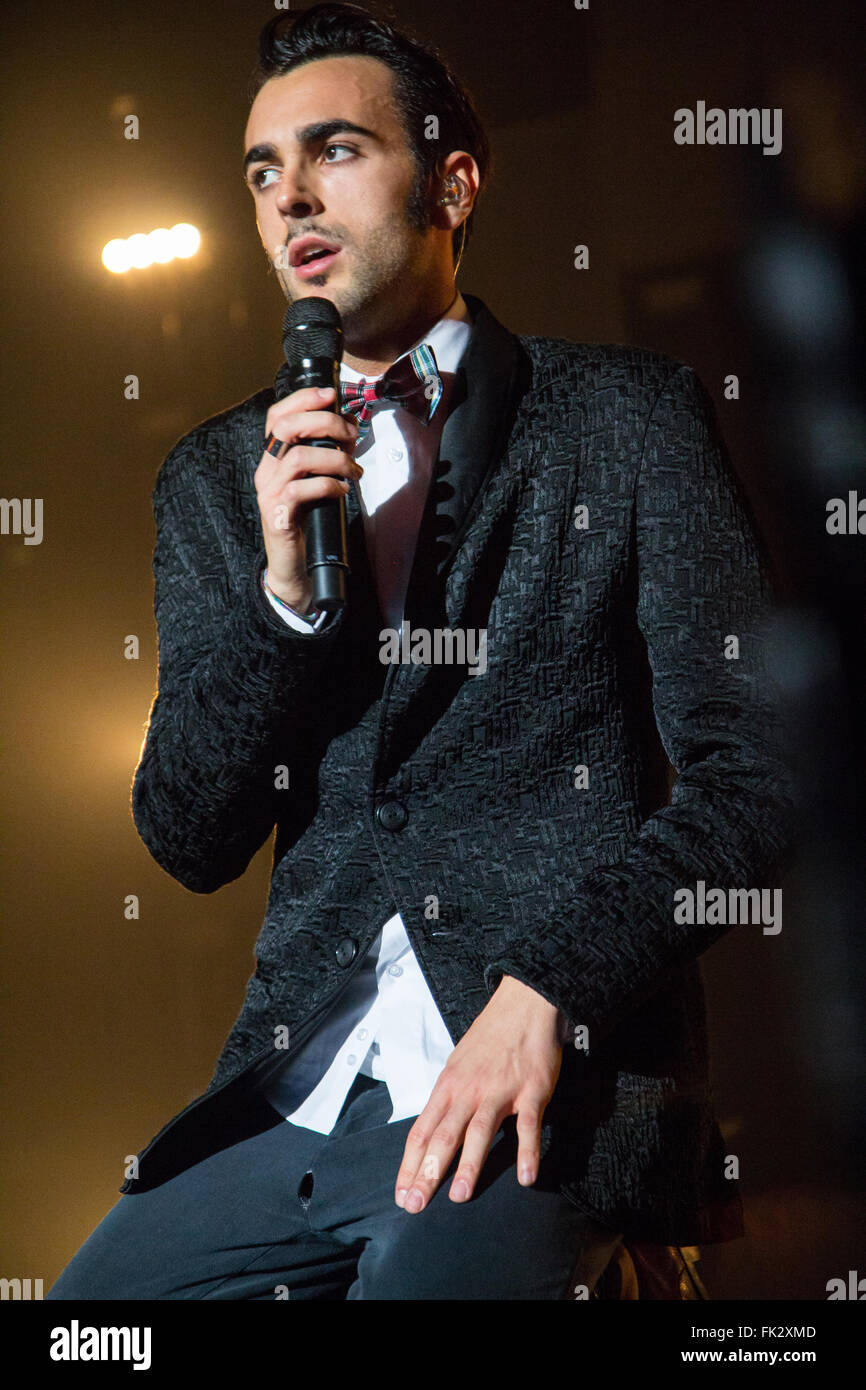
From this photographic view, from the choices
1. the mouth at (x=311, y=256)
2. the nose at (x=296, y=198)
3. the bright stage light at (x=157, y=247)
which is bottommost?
the mouth at (x=311, y=256)

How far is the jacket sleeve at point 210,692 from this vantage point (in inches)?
45.2

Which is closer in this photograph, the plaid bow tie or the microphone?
the microphone

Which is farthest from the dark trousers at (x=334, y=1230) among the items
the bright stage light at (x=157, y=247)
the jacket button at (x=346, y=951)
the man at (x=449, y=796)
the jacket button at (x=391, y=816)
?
the bright stage light at (x=157, y=247)

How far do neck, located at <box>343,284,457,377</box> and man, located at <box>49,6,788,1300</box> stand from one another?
0.02 m

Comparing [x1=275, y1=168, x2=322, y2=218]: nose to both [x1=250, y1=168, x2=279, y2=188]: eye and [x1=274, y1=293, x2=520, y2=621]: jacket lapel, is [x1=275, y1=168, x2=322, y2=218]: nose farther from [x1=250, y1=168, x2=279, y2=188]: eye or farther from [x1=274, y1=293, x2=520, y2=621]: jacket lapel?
[x1=274, y1=293, x2=520, y2=621]: jacket lapel

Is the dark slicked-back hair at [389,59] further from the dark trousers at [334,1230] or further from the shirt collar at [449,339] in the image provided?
the dark trousers at [334,1230]

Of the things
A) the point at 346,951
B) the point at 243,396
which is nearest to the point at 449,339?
the point at 346,951

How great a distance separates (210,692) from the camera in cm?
120

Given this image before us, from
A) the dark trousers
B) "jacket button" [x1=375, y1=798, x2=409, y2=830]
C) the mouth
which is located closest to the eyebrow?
the mouth

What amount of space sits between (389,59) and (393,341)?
1.23 ft

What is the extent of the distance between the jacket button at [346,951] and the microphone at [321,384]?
0.32 metres

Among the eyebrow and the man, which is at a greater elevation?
the eyebrow

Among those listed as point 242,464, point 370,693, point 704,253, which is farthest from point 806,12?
point 370,693

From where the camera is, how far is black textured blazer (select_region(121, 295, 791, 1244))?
3.55 ft
